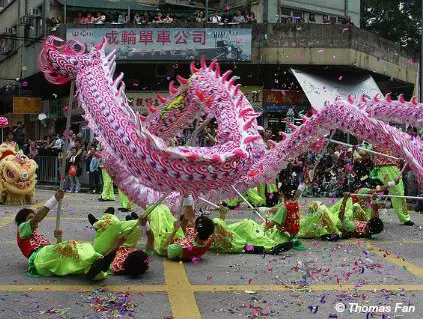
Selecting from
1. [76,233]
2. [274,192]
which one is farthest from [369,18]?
[76,233]

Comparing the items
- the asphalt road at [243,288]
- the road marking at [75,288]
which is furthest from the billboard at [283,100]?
the road marking at [75,288]

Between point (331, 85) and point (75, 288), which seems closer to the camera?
point (75, 288)

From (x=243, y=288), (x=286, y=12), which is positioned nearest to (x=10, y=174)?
(x=243, y=288)

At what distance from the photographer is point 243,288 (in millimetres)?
5602

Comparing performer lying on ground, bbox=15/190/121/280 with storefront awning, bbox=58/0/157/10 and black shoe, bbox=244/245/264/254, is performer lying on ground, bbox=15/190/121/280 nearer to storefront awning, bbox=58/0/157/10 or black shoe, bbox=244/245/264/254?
black shoe, bbox=244/245/264/254

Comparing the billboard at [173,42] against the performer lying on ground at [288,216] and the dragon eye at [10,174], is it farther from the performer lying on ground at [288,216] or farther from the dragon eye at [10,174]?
the performer lying on ground at [288,216]

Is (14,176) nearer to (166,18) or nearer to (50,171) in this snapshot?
(50,171)

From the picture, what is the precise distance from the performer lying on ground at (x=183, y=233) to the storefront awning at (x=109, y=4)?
1643 centimetres

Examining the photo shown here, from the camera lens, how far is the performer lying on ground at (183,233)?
6.48m

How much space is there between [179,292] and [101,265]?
71 centimetres

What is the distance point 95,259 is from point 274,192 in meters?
6.60

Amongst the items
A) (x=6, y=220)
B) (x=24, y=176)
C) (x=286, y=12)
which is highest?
(x=286, y=12)

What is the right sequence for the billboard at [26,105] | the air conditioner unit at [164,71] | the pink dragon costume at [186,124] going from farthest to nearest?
the billboard at [26,105], the air conditioner unit at [164,71], the pink dragon costume at [186,124]

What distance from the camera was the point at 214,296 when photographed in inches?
209
